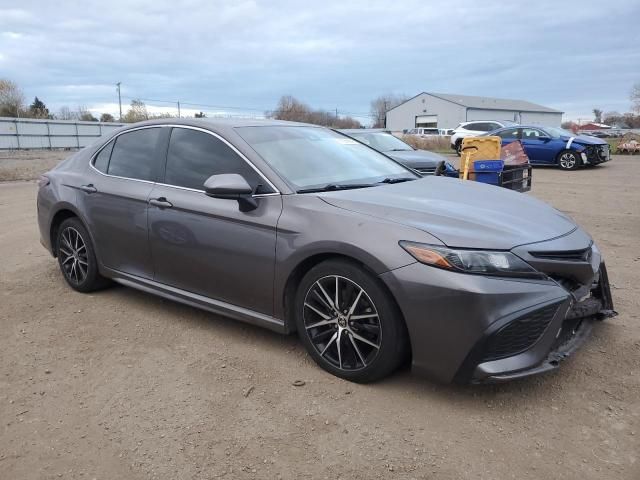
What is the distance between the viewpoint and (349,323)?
322 cm

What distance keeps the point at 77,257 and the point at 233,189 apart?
7.41 feet

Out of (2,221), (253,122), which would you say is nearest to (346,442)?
(253,122)

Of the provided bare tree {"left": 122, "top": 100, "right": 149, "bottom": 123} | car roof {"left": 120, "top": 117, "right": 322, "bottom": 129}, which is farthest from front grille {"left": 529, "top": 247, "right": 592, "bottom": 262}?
bare tree {"left": 122, "top": 100, "right": 149, "bottom": 123}

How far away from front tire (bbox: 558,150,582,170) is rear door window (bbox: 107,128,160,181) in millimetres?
15895

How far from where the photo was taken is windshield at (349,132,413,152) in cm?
1088

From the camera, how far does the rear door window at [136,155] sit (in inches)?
172

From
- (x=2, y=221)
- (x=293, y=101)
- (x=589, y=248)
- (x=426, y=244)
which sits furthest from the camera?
(x=293, y=101)

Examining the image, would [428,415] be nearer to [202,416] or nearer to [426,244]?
[426,244]

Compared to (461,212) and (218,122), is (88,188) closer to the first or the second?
(218,122)

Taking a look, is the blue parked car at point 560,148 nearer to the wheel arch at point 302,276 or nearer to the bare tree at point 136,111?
the wheel arch at point 302,276

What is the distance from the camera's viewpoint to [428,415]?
9.66ft

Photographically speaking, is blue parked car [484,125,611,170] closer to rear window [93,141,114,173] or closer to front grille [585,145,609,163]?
front grille [585,145,609,163]

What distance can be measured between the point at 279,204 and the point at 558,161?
16.3 metres

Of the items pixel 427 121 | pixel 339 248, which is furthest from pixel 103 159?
pixel 427 121
